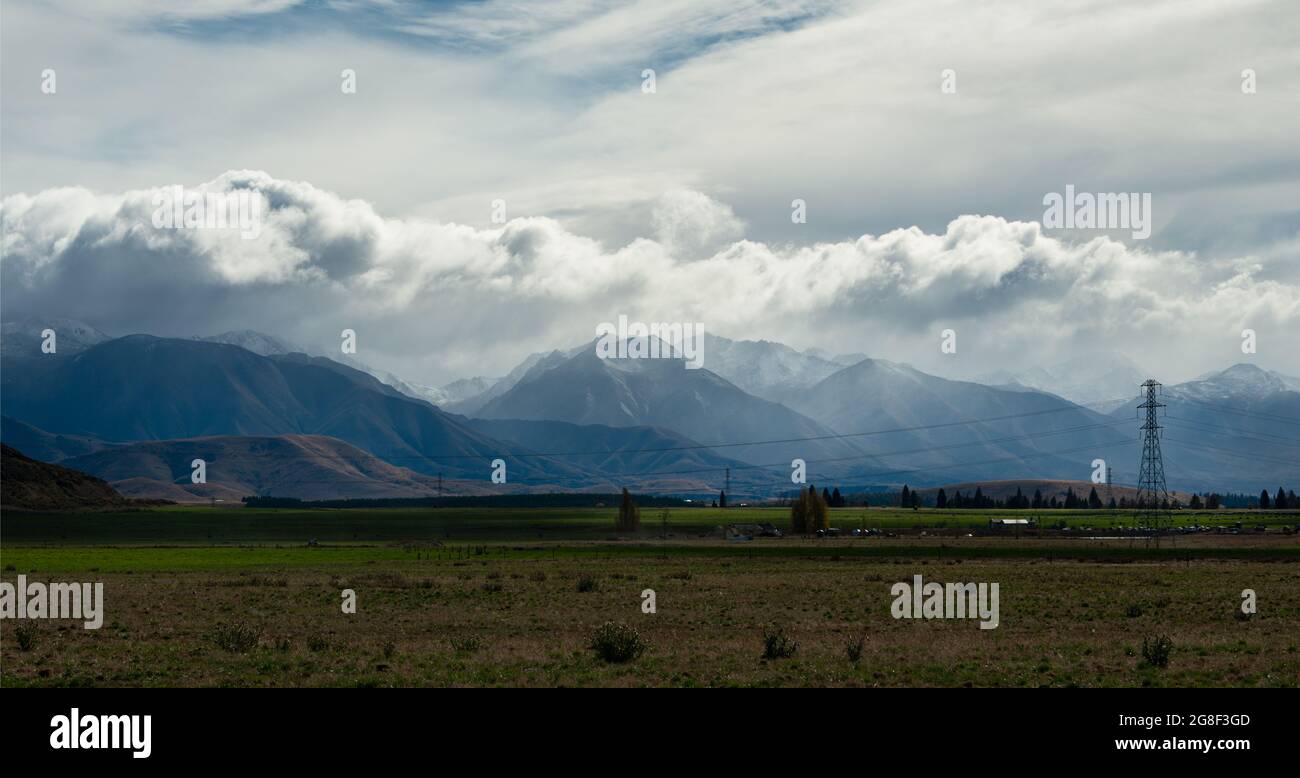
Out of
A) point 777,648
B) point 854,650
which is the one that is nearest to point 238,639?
point 777,648

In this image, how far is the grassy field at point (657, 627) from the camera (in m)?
34.5

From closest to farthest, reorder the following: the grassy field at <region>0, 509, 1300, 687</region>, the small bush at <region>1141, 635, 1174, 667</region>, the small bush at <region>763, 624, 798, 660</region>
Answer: the grassy field at <region>0, 509, 1300, 687</region>, the small bush at <region>1141, 635, 1174, 667</region>, the small bush at <region>763, 624, 798, 660</region>

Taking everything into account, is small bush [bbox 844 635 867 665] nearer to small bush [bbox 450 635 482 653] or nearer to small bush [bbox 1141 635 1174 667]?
small bush [bbox 1141 635 1174 667]

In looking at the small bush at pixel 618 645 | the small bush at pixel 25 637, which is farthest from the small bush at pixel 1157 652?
the small bush at pixel 25 637

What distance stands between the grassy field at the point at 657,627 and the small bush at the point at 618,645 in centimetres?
43

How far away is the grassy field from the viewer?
113 ft

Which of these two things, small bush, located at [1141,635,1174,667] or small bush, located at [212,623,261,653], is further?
small bush, located at [212,623,261,653]

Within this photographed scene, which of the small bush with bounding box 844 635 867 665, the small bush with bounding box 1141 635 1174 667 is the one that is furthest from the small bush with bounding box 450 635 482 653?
the small bush with bounding box 1141 635 1174 667

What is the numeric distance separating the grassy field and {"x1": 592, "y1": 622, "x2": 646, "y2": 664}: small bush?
1.41 ft

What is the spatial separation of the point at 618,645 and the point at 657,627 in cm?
918

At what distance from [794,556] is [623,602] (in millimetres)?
55621

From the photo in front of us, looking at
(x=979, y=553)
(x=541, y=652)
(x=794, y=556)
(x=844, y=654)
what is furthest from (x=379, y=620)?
(x=979, y=553)
